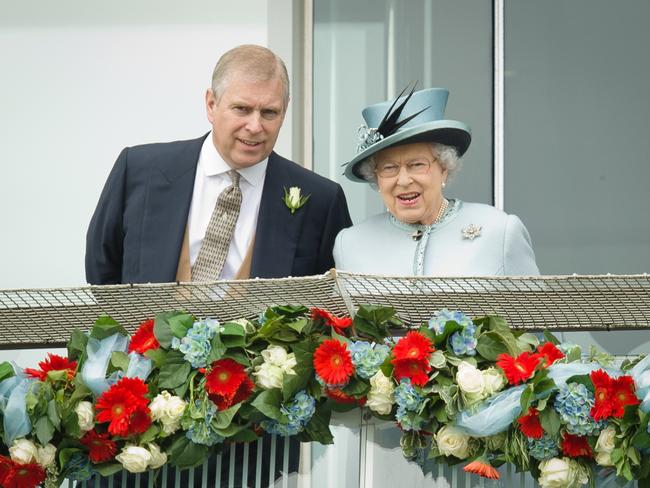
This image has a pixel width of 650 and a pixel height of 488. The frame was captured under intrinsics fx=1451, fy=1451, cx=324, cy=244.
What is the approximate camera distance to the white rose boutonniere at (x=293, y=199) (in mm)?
4262

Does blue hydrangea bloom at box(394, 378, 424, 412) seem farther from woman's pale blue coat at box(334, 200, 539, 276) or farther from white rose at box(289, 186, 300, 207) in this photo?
white rose at box(289, 186, 300, 207)

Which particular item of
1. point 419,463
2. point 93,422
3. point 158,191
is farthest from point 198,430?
point 158,191

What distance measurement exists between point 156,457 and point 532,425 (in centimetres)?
76

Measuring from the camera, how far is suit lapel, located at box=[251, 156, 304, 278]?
4113 millimetres

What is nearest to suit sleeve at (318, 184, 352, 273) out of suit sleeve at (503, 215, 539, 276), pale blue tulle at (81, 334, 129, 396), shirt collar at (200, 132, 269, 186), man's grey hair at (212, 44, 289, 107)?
shirt collar at (200, 132, 269, 186)

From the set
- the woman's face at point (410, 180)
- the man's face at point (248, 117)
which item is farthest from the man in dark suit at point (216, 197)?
the woman's face at point (410, 180)

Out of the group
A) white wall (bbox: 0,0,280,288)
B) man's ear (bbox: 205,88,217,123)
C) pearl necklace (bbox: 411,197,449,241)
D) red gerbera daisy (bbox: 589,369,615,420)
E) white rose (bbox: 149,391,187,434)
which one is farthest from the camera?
white wall (bbox: 0,0,280,288)

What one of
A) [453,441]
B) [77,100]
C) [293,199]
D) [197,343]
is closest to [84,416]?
[197,343]

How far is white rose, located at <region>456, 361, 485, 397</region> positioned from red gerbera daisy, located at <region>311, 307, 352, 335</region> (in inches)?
10.3

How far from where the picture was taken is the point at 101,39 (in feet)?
21.6

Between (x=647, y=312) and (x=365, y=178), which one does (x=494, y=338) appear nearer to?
(x=647, y=312)

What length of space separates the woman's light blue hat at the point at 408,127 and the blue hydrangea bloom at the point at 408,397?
1.26 meters

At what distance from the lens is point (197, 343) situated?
293 centimetres

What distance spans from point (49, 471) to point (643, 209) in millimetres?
3753
